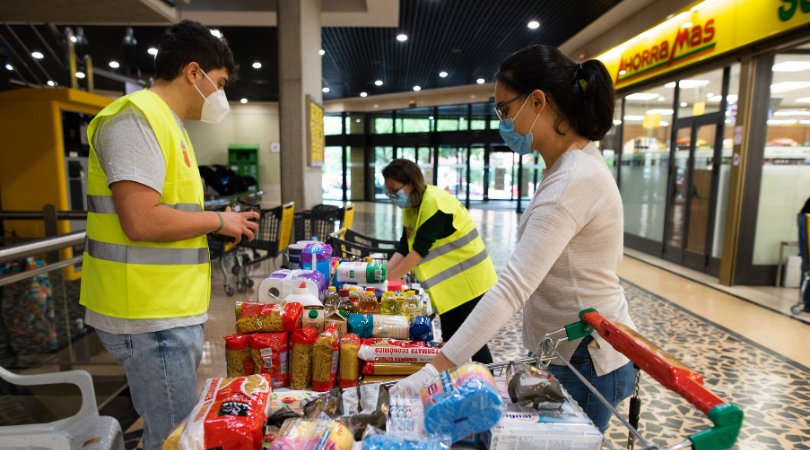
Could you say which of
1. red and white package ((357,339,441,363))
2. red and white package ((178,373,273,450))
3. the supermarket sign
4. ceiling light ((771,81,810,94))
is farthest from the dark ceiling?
red and white package ((178,373,273,450))

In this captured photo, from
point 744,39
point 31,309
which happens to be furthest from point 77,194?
point 744,39

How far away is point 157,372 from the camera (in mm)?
1355

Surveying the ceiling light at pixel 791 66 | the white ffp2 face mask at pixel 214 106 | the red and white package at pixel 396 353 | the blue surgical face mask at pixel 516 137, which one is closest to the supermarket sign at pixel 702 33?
Answer: the ceiling light at pixel 791 66

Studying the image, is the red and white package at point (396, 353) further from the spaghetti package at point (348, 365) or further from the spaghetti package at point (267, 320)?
the spaghetti package at point (267, 320)

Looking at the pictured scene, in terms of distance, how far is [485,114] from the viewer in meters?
16.4

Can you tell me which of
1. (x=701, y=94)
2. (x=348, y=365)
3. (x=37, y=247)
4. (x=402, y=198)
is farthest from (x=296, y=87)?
(x=701, y=94)

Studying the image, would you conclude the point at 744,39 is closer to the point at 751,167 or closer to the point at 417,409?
the point at 751,167

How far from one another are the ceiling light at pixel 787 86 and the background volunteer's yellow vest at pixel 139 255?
23.2 feet

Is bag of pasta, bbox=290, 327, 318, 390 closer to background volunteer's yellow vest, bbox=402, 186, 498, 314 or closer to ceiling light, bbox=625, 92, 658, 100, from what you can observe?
background volunteer's yellow vest, bbox=402, 186, 498, 314

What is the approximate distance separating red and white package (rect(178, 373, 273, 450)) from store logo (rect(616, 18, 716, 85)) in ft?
24.4

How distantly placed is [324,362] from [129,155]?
87 cm

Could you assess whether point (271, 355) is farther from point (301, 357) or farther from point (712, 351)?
Answer: point (712, 351)

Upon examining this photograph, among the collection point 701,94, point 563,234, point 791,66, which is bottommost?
point 563,234

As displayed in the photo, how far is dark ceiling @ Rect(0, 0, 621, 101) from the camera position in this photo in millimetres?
7656
